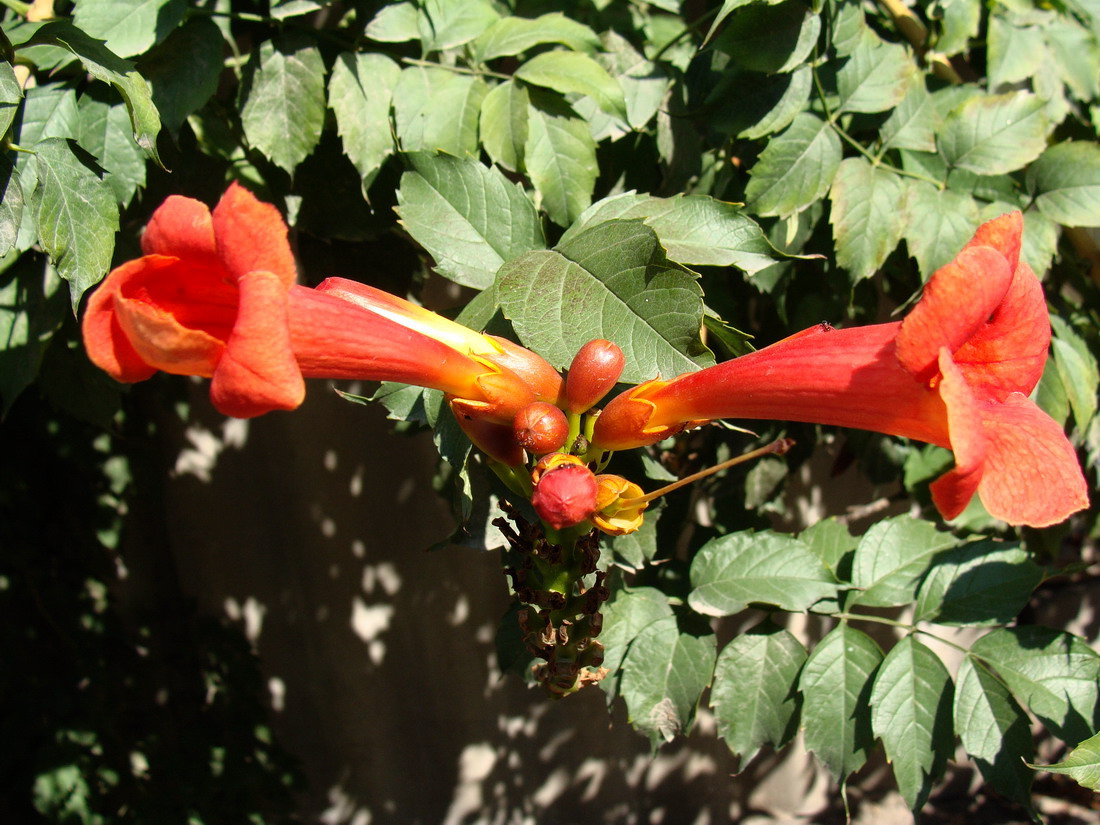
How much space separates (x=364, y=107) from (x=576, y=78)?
1.51 ft

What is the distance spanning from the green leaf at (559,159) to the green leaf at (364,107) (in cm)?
31

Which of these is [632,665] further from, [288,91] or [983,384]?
[288,91]

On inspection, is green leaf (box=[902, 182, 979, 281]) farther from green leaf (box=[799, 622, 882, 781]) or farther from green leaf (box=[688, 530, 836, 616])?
green leaf (box=[799, 622, 882, 781])

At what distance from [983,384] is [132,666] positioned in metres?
3.96

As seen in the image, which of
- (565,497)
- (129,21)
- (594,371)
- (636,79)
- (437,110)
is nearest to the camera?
(565,497)

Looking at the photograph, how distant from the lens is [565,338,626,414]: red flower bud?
1152 millimetres

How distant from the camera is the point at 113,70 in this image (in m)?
1.43

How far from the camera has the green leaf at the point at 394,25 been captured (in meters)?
1.79

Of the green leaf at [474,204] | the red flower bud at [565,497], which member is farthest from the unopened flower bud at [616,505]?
the green leaf at [474,204]

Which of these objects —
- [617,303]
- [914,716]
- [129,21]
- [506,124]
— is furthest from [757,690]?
[129,21]

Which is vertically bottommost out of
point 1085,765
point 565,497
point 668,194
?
point 1085,765

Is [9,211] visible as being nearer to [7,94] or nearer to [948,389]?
[7,94]

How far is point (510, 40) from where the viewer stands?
1.80 meters

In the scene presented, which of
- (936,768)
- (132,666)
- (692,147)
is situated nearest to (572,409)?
(692,147)
